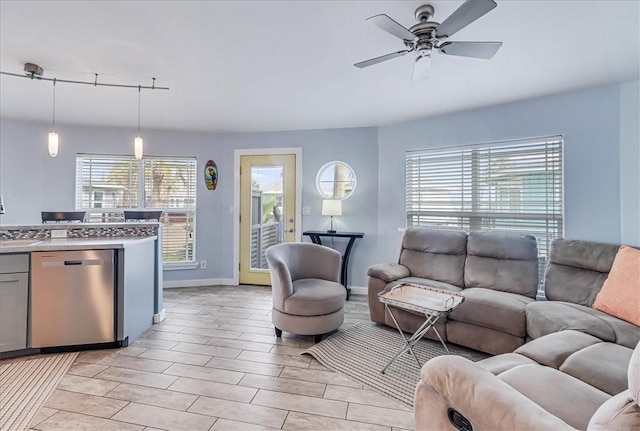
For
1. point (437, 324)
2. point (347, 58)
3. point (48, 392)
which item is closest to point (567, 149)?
point (437, 324)

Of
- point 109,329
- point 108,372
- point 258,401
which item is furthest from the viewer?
point 109,329

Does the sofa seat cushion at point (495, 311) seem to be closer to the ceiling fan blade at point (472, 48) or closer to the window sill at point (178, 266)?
the ceiling fan blade at point (472, 48)

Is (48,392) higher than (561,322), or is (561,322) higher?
(561,322)

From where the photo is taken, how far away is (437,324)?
9.49ft

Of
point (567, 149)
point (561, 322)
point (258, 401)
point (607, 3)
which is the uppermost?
point (607, 3)

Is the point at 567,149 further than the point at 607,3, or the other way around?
the point at 567,149

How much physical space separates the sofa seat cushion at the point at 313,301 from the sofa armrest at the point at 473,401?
1596 mm

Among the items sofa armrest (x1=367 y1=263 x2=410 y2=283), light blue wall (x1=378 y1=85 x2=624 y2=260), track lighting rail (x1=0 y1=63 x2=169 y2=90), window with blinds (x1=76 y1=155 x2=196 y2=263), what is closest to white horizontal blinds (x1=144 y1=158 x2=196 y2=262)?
Result: window with blinds (x1=76 y1=155 x2=196 y2=263)

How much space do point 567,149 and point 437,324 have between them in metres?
2.24

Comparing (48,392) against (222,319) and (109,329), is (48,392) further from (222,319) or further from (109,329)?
(222,319)

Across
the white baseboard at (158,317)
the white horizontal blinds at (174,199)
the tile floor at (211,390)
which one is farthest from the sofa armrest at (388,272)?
the white horizontal blinds at (174,199)

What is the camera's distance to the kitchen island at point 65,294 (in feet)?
8.41

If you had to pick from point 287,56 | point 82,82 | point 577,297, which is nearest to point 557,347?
point 577,297

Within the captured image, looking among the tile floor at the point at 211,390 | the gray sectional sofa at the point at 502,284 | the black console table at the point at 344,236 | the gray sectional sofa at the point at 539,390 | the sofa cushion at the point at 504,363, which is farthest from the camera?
the black console table at the point at 344,236
